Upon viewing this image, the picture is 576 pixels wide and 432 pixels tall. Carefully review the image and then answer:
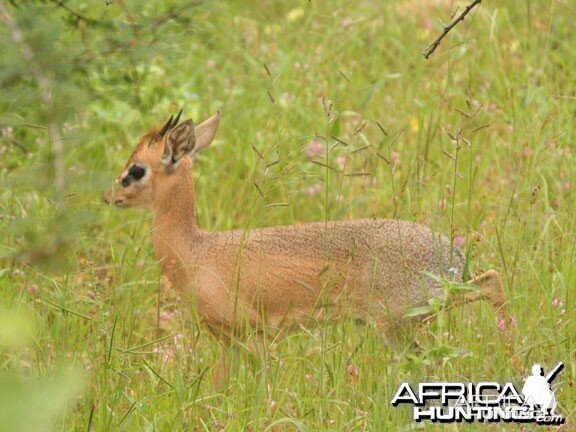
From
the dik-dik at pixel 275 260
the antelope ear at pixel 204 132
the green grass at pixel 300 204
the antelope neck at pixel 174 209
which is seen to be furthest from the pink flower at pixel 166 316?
the antelope ear at pixel 204 132

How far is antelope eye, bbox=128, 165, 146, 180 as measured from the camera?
4840 mm

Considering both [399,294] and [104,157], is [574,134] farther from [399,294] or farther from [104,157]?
[104,157]

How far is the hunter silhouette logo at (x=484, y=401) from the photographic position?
3.22m

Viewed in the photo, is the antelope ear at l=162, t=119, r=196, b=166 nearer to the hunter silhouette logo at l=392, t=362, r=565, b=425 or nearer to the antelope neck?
the antelope neck

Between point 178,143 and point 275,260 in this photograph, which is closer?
point 275,260

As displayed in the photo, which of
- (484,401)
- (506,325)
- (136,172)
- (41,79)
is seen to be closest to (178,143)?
(136,172)

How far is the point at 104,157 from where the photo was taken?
20.1ft

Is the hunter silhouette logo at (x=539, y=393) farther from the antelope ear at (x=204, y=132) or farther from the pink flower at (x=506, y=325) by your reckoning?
the antelope ear at (x=204, y=132)

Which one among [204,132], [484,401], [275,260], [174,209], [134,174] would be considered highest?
[204,132]

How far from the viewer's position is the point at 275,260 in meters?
4.55

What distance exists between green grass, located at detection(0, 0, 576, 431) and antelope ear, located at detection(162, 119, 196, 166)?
0.18 metres

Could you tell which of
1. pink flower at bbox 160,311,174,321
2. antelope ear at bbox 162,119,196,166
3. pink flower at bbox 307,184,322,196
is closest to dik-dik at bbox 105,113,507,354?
antelope ear at bbox 162,119,196,166

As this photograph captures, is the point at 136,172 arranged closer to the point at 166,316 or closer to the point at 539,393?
the point at 166,316

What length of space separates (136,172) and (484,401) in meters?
2.08
